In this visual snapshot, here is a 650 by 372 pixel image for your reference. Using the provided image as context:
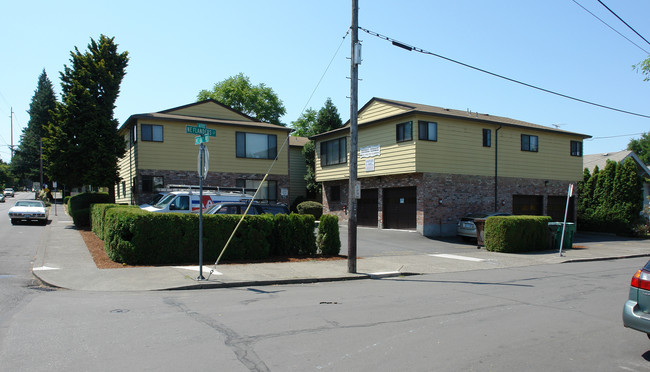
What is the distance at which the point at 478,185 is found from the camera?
2577cm

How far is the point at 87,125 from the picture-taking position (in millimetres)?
24734

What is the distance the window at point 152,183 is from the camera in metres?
26.3

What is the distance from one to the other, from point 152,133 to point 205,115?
4.01 meters

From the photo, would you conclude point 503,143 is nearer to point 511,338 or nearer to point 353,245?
point 353,245

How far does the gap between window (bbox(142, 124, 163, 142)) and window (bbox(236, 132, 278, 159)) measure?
477cm

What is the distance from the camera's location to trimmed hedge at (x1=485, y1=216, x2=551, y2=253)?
1898 centimetres

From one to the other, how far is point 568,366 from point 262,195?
25.4m

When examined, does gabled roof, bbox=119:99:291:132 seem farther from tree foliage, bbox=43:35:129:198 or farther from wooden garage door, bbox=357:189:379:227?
wooden garage door, bbox=357:189:379:227

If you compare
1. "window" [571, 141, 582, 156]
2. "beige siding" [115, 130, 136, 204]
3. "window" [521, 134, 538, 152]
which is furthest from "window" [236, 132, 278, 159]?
"window" [571, 141, 582, 156]

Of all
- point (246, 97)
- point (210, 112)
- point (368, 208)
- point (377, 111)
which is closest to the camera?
point (377, 111)

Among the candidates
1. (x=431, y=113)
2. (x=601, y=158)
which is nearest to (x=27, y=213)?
(x=431, y=113)

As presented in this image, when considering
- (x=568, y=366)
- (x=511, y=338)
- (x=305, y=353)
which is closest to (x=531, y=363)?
(x=568, y=366)

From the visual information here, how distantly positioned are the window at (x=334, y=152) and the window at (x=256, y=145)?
341 centimetres

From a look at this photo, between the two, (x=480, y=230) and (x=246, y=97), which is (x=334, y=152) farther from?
(x=246, y=97)
